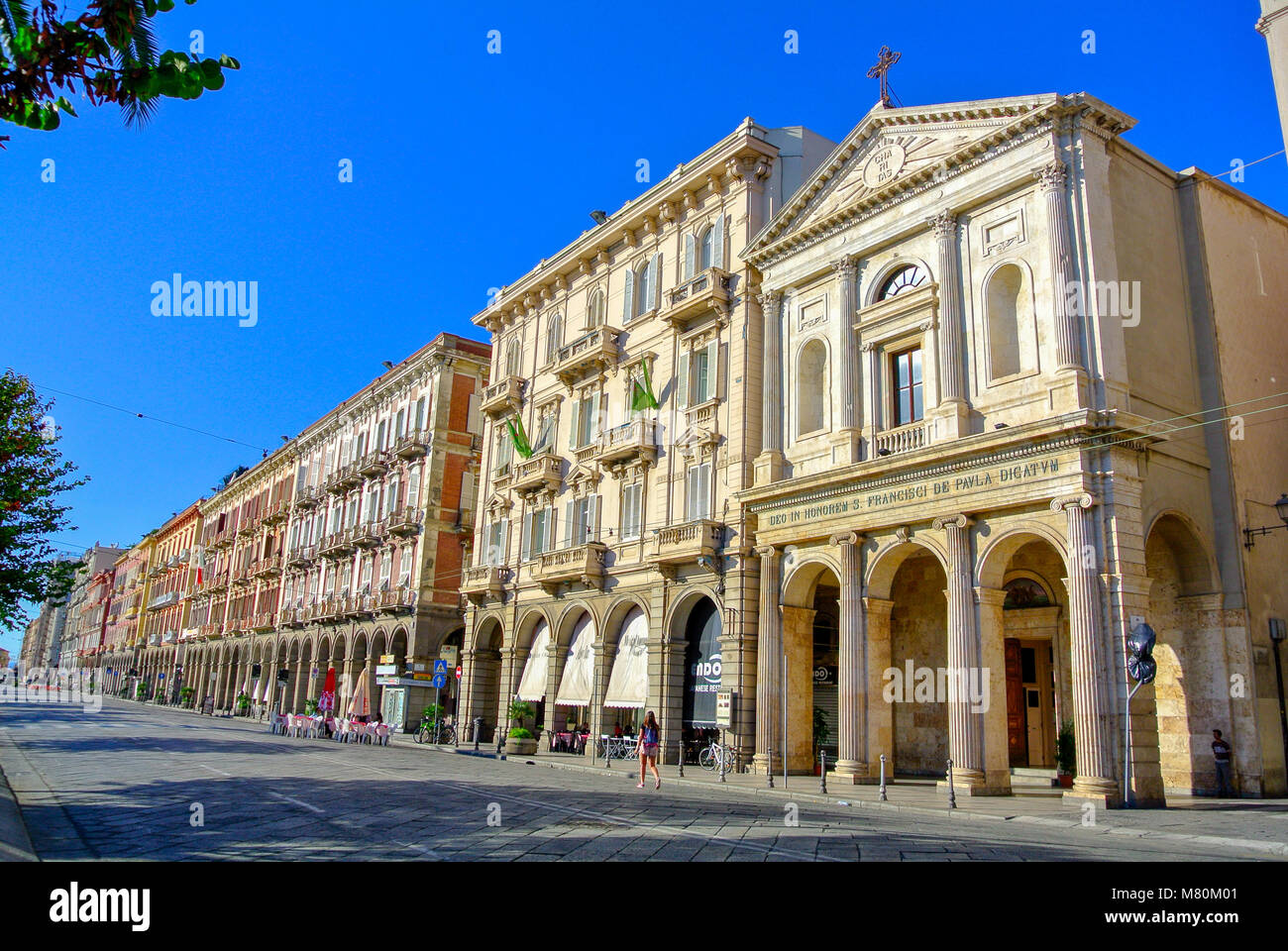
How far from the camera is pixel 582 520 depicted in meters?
33.4

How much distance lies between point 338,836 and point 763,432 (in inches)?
715

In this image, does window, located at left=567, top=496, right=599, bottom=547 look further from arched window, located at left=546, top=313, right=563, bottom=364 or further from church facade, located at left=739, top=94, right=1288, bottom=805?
church facade, located at left=739, top=94, right=1288, bottom=805

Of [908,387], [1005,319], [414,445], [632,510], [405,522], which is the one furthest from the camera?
[414,445]

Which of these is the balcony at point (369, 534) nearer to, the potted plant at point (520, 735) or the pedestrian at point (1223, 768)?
the potted plant at point (520, 735)

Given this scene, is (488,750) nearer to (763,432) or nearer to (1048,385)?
(763,432)

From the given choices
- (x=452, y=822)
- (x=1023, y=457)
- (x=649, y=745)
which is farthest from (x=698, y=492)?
(x=452, y=822)

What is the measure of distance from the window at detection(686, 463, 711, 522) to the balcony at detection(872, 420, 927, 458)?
6.45m

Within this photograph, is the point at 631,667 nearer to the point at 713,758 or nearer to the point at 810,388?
the point at 713,758

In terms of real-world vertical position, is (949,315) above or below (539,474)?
above

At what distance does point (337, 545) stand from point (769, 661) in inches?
1322

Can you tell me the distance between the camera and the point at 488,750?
105 ft

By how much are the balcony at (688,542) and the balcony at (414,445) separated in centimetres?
2009

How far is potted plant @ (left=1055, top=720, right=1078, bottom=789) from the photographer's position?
20.5 meters
